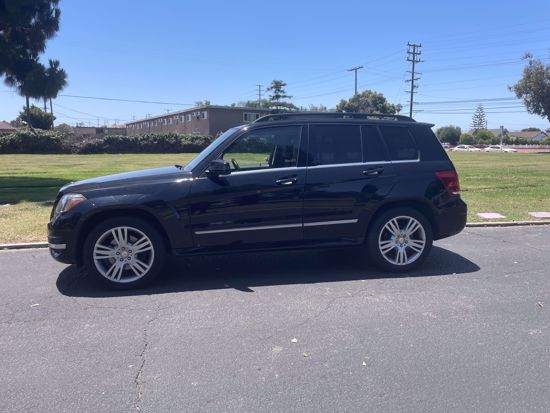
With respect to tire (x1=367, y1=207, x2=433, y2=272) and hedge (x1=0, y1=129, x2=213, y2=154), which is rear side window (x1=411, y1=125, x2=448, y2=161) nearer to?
tire (x1=367, y1=207, x2=433, y2=272)

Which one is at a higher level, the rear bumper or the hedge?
the hedge

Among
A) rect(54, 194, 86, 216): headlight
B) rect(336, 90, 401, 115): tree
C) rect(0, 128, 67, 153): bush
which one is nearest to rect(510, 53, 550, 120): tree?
rect(336, 90, 401, 115): tree

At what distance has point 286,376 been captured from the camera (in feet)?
11.2

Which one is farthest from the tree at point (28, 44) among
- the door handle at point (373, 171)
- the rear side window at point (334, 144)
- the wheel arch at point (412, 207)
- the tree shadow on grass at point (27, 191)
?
the wheel arch at point (412, 207)

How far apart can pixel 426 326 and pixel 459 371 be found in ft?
2.58

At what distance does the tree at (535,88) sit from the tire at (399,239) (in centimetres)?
5754

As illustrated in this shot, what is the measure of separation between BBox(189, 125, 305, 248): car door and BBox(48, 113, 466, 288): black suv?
0.4 inches

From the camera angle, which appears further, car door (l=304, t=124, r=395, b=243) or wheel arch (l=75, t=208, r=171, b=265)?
car door (l=304, t=124, r=395, b=243)

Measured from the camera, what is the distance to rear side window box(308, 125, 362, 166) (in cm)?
570

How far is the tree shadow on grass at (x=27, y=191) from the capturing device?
11.7 metres

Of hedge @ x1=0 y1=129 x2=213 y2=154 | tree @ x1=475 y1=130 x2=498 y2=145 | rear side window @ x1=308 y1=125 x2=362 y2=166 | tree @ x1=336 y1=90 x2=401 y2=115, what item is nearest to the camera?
rear side window @ x1=308 y1=125 x2=362 y2=166

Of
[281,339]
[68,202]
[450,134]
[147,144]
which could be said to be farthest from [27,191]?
[450,134]

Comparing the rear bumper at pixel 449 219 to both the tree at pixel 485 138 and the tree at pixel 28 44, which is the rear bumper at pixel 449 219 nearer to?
the tree at pixel 28 44

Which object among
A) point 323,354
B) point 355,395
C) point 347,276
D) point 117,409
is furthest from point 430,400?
point 347,276
